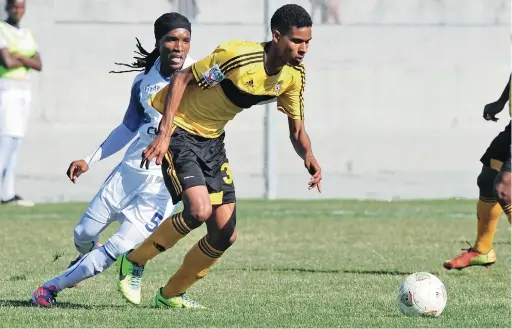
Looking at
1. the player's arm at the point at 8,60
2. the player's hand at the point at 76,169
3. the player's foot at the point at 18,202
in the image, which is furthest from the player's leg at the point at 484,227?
the player's foot at the point at 18,202

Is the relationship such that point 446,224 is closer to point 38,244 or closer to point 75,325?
point 38,244

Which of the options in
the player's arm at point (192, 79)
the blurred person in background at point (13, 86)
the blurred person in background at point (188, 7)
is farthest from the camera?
the blurred person in background at point (188, 7)

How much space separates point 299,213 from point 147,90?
7.80 meters

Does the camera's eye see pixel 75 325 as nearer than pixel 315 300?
Yes

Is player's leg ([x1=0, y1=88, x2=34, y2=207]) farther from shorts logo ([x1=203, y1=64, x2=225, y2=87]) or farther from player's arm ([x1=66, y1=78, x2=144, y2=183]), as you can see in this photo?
shorts logo ([x1=203, y1=64, x2=225, y2=87])

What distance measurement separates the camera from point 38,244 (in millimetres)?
12383

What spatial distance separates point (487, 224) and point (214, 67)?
3.61 m

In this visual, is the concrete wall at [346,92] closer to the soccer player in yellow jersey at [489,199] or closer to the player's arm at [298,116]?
the soccer player in yellow jersey at [489,199]

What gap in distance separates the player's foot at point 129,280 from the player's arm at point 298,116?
122 cm

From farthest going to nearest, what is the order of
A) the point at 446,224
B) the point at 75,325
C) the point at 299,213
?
the point at 299,213 < the point at 446,224 < the point at 75,325

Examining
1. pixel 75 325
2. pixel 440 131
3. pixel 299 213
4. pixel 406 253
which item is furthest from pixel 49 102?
pixel 75 325

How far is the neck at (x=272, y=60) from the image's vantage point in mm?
7574

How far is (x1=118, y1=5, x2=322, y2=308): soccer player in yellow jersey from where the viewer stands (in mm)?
7520

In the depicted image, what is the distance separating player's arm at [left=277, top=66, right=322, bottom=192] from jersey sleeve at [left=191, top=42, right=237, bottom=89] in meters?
0.49
